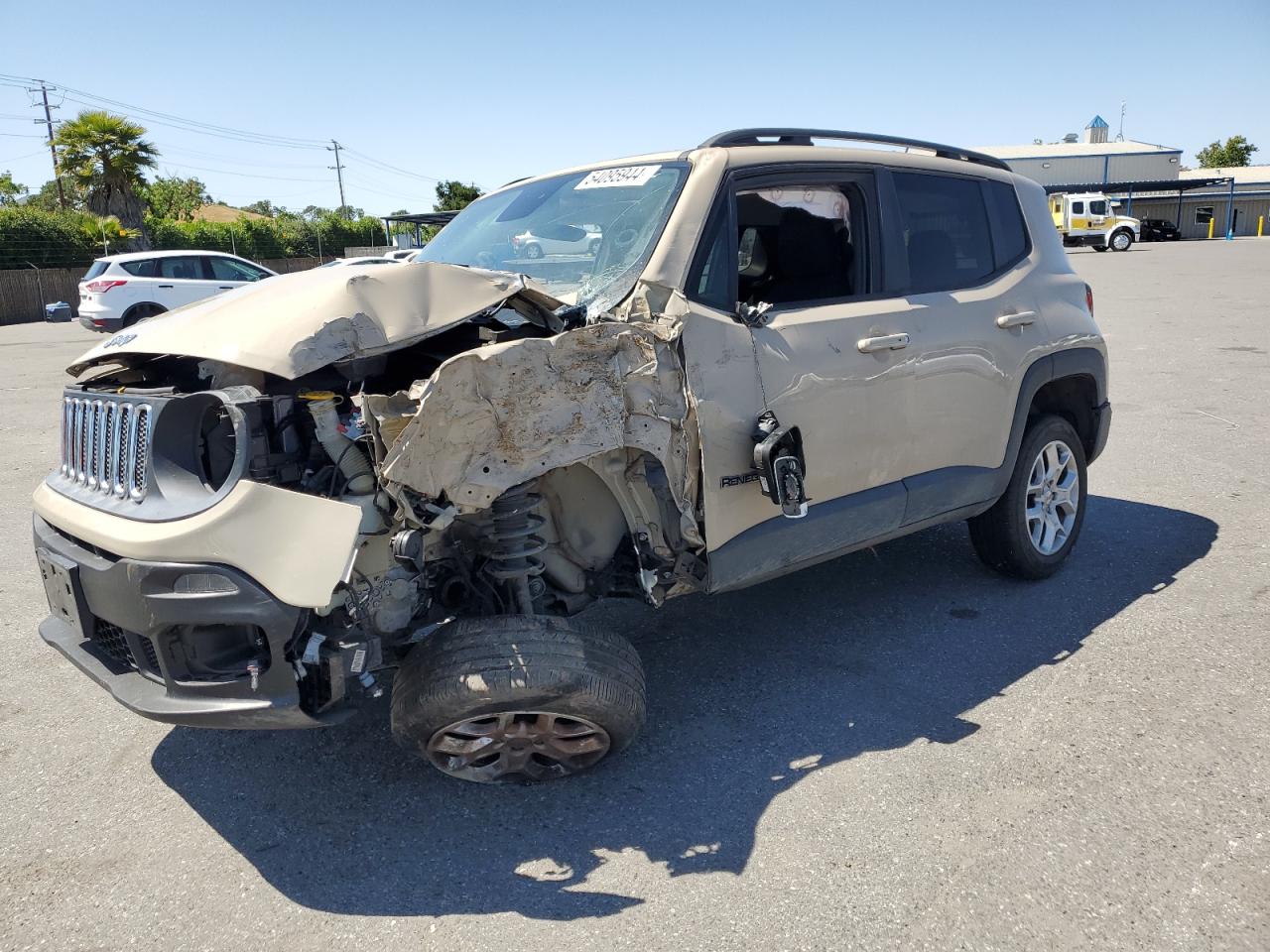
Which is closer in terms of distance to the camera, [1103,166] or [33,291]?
[33,291]

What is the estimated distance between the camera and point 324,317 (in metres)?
2.72

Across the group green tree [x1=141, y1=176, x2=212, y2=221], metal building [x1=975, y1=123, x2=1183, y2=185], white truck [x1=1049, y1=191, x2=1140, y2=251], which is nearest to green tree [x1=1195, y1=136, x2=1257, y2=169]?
metal building [x1=975, y1=123, x2=1183, y2=185]

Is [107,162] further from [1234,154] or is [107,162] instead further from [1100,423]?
[1234,154]

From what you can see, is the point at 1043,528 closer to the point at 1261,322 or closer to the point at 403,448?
the point at 403,448

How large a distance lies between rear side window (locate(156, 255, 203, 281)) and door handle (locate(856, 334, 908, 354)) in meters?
16.9

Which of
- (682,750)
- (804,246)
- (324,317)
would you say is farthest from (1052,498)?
(324,317)

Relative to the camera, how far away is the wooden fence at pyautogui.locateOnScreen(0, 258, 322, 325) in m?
27.0

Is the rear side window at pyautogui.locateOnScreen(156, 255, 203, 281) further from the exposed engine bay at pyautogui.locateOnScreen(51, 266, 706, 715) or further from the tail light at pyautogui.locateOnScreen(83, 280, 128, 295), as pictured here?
the exposed engine bay at pyautogui.locateOnScreen(51, 266, 706, 715)

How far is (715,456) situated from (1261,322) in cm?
1504

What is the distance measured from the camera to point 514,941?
2.46m

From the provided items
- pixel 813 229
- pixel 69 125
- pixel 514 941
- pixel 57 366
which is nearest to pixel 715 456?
pixel 813 229

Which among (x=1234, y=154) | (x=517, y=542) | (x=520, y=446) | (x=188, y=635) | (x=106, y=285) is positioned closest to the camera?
(x=188, y=635)

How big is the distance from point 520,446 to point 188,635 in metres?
1.08

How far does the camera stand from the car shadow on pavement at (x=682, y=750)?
9.02 ft
